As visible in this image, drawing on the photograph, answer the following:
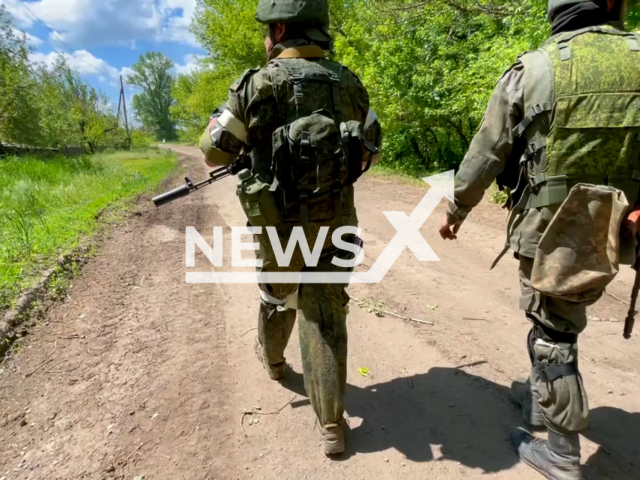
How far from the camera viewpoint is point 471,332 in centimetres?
350

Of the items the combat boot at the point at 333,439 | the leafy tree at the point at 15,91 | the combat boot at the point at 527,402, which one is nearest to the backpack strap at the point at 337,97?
the combat boot at the point at 333,439

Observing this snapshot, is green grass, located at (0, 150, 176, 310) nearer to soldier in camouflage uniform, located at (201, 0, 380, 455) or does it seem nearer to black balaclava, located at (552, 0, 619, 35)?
soldier in camouflage uniform, located at (201, 0, 380, 455)

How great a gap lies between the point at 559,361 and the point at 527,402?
67 centimetres

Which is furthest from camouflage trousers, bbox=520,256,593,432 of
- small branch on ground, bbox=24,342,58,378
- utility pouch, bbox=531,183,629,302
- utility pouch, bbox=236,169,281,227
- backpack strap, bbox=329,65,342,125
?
small branch on ground, bbox=24,342,58,378

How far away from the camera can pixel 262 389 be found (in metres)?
2.84

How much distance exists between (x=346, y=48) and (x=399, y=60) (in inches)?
144

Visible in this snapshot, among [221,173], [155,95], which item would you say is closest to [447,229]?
[221,173]

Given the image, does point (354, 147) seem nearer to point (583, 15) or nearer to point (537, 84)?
point (537, 84)

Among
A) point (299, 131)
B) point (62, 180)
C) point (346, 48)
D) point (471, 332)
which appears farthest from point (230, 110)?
point (346, 48)

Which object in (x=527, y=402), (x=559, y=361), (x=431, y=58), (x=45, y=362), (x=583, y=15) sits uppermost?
(x=431, y=58)

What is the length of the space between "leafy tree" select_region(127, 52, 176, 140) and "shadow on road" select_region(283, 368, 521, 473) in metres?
82.4

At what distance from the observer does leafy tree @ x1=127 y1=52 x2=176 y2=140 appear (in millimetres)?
76919

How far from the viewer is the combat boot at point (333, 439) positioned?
2.26m

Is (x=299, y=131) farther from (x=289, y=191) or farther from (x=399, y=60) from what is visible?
(x=399, y=60)
